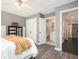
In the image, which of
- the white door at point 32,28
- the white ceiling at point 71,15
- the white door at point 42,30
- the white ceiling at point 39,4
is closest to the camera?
the white ceiling at point 39,4

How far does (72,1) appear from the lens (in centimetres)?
348

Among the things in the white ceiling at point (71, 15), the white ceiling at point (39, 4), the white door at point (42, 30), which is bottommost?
the white door at point (42, 30)

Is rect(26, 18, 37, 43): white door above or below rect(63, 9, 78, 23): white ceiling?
below

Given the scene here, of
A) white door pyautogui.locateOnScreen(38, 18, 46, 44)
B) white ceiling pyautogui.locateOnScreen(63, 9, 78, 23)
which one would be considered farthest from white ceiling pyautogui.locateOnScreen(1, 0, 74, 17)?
white ceiling pyautogui.locateOnScreen(63, 9, 78, 23)

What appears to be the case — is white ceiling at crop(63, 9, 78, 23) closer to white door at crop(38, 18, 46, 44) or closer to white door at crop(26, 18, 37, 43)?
white door at crop(38, 18, 46, 44)

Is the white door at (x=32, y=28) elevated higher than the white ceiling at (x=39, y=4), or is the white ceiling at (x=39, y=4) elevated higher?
the white ceiling at (x=39, y=4)

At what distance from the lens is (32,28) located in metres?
6.06

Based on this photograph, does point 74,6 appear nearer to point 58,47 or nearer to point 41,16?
point 58,47

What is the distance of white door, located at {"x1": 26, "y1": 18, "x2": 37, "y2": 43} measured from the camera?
5.75m

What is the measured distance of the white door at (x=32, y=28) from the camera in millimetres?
5755

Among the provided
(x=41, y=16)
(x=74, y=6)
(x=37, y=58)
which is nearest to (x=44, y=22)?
(x=41, y=16)

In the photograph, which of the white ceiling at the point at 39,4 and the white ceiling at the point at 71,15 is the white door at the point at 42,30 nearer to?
the white ceiling at the point at 39,4

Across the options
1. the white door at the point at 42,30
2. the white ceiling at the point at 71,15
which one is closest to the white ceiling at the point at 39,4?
the white door at the point at 42,30

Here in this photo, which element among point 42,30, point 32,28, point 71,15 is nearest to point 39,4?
point 42,30
